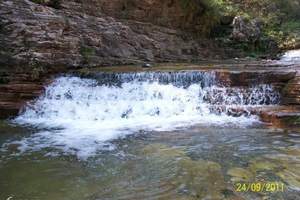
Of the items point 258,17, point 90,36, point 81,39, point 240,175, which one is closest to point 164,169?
point 240,175

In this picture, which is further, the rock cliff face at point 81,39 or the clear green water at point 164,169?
the rock cliff face at point 81,39

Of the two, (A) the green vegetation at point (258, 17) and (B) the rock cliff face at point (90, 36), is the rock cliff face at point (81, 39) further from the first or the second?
(A) the green vegetation at point (258, 17)

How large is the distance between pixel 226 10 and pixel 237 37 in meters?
2.58

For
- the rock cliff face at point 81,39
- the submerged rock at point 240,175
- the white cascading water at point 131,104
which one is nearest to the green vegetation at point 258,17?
the rock cliff face at point 81,39

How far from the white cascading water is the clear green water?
1106 mm

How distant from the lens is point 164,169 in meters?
5.39

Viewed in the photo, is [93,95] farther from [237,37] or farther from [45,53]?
[237,37]

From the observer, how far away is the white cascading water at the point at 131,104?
329 inches

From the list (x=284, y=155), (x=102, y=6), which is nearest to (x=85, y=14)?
(x=102, y=6)

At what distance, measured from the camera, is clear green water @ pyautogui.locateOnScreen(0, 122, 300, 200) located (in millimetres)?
4609

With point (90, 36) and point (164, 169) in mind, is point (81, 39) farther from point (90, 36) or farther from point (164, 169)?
point (164, 169)

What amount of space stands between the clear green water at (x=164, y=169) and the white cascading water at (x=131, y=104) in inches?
43.6

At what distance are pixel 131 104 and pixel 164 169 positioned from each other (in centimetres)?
479
